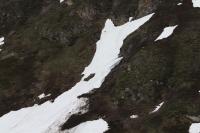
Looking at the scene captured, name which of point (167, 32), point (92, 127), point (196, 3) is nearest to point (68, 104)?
point (92, 127)

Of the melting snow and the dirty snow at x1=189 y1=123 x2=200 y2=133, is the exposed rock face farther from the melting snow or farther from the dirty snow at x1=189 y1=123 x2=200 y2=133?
the melting snow

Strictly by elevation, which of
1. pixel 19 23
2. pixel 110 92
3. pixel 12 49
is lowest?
pixel 110 92

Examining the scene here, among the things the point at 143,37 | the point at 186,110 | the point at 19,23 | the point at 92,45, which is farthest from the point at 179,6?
the point at 19,23

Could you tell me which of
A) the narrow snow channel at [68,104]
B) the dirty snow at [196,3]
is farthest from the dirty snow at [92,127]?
the dirty snow at [196,3]

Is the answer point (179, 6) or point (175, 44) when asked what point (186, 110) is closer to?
point (175, 44)

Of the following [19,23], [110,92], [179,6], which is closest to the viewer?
[110,92]

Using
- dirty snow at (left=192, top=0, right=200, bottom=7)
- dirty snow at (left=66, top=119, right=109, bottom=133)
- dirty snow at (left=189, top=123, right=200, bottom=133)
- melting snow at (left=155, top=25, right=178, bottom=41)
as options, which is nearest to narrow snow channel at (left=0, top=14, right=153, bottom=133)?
dirty snow at (left=66, top=119, right=109, bottom=133)

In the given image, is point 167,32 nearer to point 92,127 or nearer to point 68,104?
point 68,104

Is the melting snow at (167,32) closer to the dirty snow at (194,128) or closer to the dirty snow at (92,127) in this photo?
the dirty snow at (92,127)
